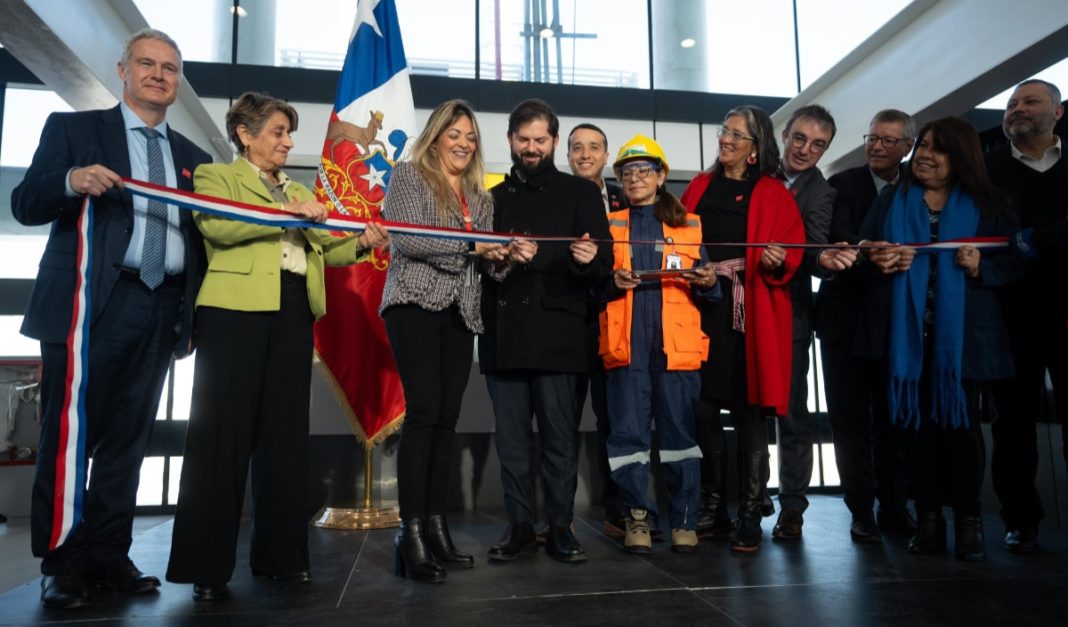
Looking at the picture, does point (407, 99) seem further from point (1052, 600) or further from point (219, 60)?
point (1052, 600)

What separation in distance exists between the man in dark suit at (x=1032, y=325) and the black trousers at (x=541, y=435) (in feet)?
5.39

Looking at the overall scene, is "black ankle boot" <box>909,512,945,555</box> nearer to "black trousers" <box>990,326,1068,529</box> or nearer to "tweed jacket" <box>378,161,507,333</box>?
"black trousers" <box>990,326,1068,529</box>

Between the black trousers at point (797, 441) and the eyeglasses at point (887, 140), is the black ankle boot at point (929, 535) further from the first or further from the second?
the eyeglasses at point (887, 140)

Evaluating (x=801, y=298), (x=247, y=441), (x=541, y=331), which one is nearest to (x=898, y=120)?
(x=801, y=298)

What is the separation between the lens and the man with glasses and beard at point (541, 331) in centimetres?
264

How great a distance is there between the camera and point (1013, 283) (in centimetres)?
291

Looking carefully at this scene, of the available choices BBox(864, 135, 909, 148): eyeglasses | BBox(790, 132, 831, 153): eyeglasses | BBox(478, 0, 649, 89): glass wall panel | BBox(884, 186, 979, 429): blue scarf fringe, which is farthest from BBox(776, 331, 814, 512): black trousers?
BBox(478, 0, 649, 89): glass wall panel

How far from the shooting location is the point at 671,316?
9.17 feet

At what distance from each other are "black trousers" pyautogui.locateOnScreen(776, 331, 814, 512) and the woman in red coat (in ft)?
0.79

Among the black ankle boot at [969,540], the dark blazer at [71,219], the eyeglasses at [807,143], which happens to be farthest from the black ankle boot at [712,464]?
the dark blazer at [71,219]

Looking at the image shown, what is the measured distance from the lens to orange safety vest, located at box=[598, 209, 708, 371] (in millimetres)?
2777

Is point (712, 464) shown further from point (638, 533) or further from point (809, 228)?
point (809, 228)

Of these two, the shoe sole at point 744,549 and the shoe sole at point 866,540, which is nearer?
the shoe sole at point 744,549

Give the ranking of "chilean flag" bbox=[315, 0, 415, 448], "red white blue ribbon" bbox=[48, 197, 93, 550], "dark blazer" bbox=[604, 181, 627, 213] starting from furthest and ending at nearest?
"chilean flag" bbox=[315, 0, 415, 448]
"dark blazer" bbox=[604, 181, 627, 213]
"red white blue ribbon" bbox=[48, 197, 93, 550]
